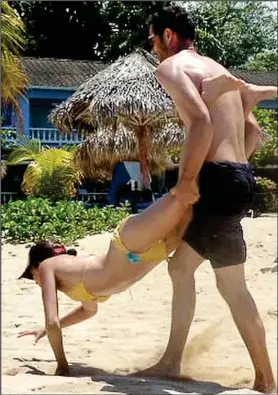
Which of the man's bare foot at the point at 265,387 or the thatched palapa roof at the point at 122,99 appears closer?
the man's bare foot at the point at 265,387

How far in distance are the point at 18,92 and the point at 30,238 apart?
1515 mm

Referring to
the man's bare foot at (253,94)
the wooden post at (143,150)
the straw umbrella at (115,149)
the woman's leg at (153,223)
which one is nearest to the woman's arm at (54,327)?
the woman's leg at (153,223)

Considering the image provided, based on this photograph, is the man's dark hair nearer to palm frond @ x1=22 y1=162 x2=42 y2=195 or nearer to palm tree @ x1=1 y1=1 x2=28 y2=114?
palm tree @ x1=1 y1=1 x2=28 y2=114

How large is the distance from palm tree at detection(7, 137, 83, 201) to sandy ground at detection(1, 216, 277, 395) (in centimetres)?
449

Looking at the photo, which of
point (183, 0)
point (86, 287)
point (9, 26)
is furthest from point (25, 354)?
point (9, 26)

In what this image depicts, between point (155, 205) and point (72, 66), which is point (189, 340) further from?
→ point (72, 66)

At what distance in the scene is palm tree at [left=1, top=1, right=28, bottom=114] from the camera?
7.98 meters

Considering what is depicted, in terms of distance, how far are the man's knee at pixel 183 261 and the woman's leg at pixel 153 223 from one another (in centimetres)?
14

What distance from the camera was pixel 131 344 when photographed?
4.45m

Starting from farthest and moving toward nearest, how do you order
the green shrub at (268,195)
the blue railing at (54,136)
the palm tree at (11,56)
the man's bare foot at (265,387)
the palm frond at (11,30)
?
the blue railing at (54,136) < the green shrub at (268,195) < the palm tree at (11,56) < the palm frond at (11,30) < the man's bare foot at (265,387)

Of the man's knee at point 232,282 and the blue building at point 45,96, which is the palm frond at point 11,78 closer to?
the blue building at point 45,96

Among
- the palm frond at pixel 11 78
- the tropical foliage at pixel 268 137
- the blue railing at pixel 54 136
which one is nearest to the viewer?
the palm frond at pixel 11 78

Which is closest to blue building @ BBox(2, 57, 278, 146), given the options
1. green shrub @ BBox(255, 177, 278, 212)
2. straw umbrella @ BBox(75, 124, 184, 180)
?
straw umbrella @ BBox(75, 124, 184, 180)

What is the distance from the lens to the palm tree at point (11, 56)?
7.98 meters
